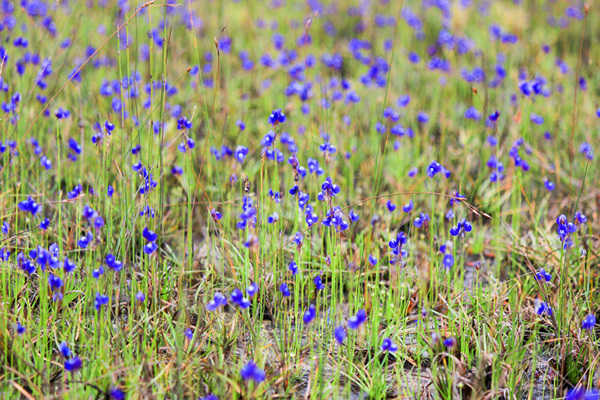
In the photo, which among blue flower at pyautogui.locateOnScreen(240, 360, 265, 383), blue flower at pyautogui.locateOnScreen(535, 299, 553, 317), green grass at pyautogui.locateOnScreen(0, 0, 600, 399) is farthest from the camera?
blue flower at pyautogui.locateOnScreen(535, 299, 553, 317)

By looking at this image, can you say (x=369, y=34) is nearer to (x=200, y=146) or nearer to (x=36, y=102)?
(x=200, y=146)

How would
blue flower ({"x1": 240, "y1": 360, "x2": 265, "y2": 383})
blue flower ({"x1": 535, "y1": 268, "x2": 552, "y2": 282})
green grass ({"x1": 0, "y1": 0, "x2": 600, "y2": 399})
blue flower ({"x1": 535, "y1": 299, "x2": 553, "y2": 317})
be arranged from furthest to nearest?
blue flower ({"x1": 535, "y1": 268, "x2": 552, "y2": 282}) → blue flower ({"x1": 535, "y1": 299, "x2": 553, "y2": 317}) → green grass ({"x1": 0, "y1": 0, "x2": 600, "y2": 399}) → blue flower ({"x1": 240, "y1": 360, "x2": 265, "y2": 383})

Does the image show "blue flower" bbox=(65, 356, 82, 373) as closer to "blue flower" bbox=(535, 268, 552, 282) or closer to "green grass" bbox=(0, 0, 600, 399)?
"green grass" bbox=(0, 0, 600, 399)

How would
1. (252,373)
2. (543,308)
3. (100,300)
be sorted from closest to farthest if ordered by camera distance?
(252,373) < (100,300) < (543,308)

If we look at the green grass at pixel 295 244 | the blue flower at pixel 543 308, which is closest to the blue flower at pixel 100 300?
the green grass at pixel 295 244

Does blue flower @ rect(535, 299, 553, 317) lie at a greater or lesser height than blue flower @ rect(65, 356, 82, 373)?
greater

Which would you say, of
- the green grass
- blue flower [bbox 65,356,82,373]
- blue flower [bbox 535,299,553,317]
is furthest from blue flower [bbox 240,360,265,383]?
blue flower [bbox 535,299,553,317]

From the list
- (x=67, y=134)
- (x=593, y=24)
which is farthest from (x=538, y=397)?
(x=593, y=24)

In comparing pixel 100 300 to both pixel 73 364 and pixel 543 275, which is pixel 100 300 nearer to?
pixel 73 364

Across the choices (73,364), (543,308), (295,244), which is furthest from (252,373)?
→ (543,308)

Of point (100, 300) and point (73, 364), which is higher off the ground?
point (100, 300)

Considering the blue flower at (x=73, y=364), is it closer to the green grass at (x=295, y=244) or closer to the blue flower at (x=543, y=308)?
the green grass at (x=295, y=244)

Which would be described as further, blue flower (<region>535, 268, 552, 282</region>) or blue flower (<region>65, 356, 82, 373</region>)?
blue flower (<region>535, 268, 552, 282</region>)

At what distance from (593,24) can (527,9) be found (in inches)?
25.9
